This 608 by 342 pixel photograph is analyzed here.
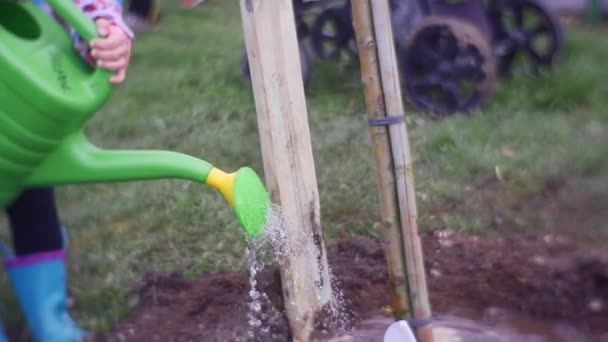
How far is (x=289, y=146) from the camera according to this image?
6.16 feet

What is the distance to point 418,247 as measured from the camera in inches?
69.7

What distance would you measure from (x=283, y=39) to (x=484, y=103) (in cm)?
197

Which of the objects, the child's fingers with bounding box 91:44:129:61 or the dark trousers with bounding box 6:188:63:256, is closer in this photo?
the child's fingers with bounding box 91:44:129:61

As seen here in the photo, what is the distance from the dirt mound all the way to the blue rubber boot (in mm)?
153

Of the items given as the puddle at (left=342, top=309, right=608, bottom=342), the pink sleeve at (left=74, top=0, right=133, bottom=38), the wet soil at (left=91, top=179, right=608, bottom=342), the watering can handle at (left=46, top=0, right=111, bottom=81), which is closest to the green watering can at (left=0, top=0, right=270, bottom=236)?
the watering can handle at (left=46, top=0, right=111, bottom=81)

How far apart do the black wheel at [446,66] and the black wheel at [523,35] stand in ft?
1.22

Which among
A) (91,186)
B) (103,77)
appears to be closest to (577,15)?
(91,186)

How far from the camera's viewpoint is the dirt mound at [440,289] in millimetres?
2188

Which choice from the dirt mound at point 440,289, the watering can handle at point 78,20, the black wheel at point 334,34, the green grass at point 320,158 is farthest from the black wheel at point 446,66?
the watering can handle at point 78,20

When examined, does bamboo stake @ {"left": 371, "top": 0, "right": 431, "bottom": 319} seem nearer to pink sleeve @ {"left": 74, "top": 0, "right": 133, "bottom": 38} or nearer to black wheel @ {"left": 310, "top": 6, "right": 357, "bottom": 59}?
pink sleeve @ {"left": 74, "top": 0, "right": 133, "bottom": 38}

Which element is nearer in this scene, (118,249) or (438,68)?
(118,249)

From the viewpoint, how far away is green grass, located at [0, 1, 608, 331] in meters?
2.58

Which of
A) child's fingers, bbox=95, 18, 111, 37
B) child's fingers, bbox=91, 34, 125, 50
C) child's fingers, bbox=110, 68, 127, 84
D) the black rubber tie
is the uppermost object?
child's fingers, bbox=95, 18, 111, 37

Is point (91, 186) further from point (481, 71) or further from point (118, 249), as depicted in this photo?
point (481, 71)
